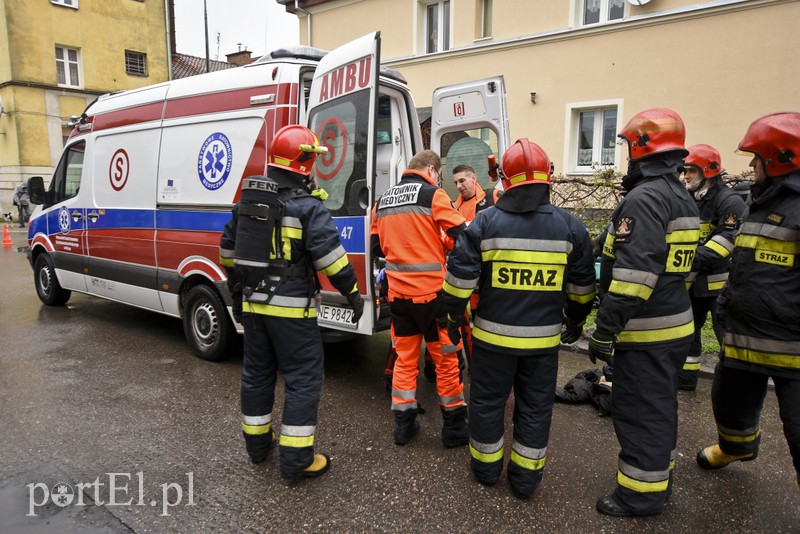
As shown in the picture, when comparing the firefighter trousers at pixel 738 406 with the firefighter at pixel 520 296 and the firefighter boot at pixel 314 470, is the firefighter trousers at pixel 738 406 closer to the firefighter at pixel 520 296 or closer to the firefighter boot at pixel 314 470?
the firefighter at pixel 520 296

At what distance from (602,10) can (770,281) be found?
9752mm

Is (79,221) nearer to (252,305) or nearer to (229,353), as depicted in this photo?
(229,353)

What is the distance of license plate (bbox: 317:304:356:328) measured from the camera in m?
4.23

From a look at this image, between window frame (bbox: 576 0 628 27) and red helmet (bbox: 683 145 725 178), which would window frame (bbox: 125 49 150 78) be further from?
red helmet (bbox: 683 145 725 178)

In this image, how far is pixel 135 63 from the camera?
2544 cm

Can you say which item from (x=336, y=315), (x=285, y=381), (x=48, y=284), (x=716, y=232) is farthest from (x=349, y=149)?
(x=48, y=284)

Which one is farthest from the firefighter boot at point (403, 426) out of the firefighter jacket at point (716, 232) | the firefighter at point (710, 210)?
the firefighter jacket at point (716, 232)

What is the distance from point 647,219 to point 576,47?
968 centimetres

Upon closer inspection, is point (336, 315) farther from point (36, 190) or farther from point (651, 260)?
point (36, 190)

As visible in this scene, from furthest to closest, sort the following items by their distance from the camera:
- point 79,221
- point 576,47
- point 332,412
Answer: point 576,47 < point 79,221 < point 332,412

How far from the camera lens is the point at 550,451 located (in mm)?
3473

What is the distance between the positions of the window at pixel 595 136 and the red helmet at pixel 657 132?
344 inches

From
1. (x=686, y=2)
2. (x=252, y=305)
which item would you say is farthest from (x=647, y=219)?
(x=686, y=2)

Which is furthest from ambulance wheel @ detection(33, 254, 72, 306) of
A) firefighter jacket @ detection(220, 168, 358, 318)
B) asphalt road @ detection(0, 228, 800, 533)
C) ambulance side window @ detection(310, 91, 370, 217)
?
firefighter jacket @ detection(220, 168, 358, 318)
